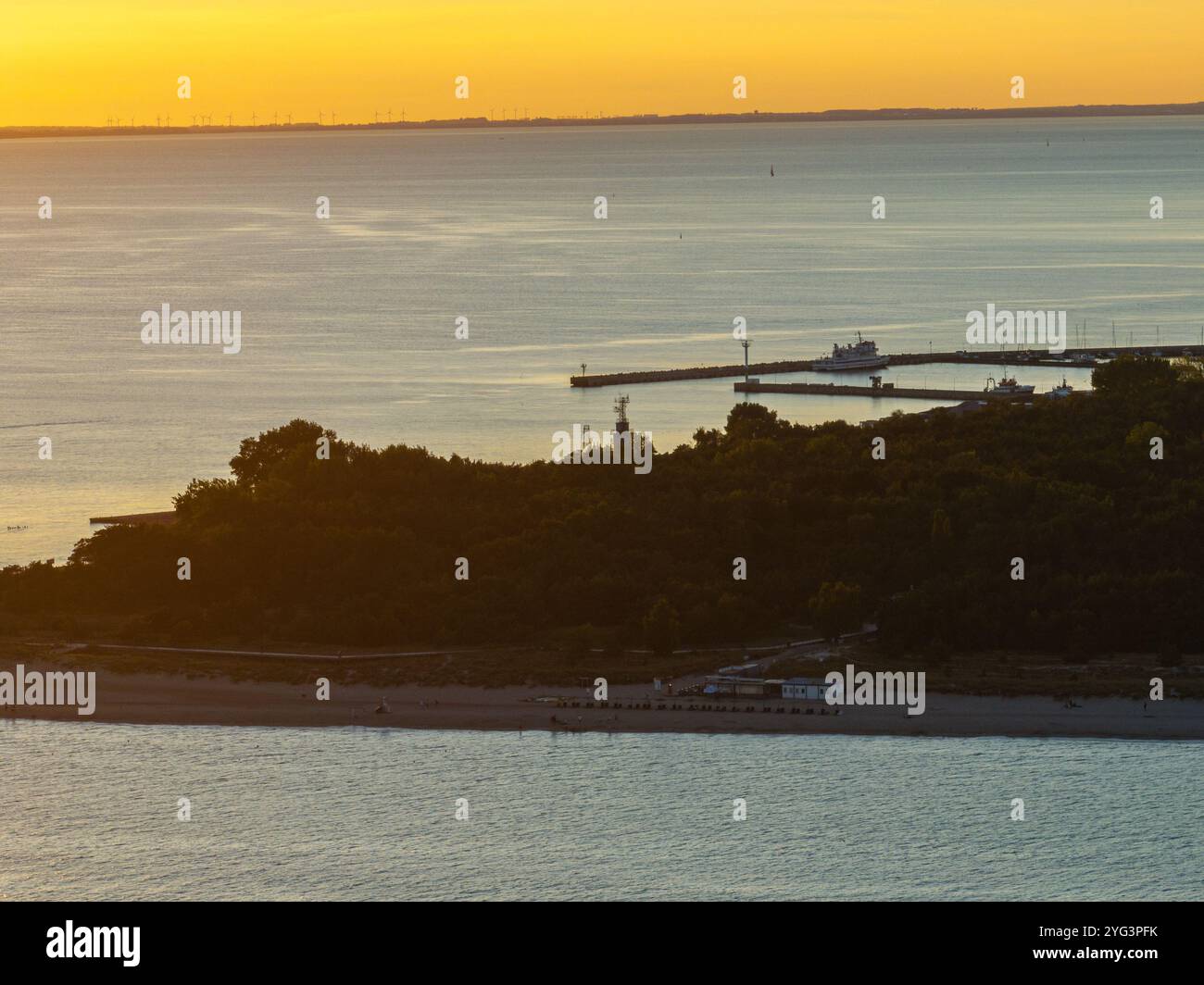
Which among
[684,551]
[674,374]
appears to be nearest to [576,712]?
[684,551]

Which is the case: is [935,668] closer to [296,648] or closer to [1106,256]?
[296,648]

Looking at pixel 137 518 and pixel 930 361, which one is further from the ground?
pixel 930 361

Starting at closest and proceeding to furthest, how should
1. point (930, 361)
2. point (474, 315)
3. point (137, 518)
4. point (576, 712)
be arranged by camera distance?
point (576, 712), point (137, 518), point (930, 361), point (474, 315)

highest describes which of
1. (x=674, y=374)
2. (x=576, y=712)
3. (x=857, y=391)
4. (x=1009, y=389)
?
(x=674, y=374)

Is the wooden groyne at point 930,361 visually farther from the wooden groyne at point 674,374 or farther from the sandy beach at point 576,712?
the sandy beach at point 576,712

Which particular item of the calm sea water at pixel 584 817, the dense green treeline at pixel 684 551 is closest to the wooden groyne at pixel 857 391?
the dense green treeline at pixel 684 551

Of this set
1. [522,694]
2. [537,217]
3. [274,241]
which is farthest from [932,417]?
[537,217]

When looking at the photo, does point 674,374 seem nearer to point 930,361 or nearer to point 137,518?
point 930,361
